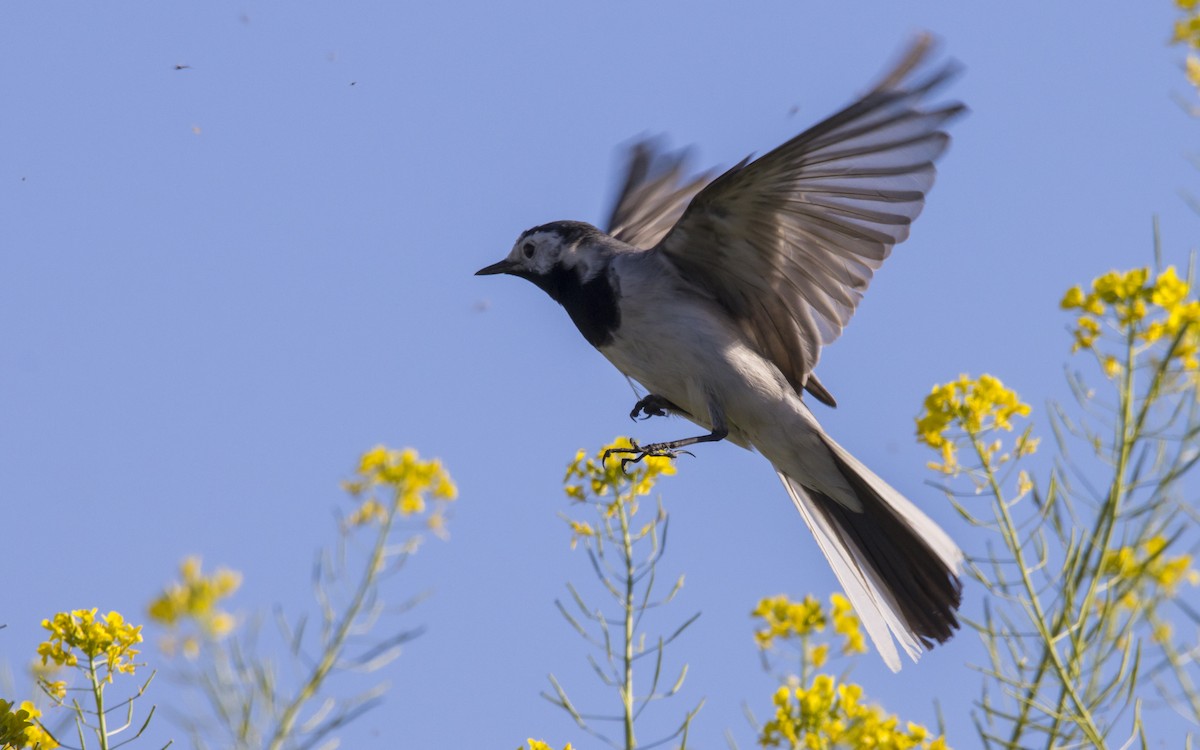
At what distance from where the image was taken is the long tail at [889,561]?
15.6 feet

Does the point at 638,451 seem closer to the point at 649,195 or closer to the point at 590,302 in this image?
the point at 590,302

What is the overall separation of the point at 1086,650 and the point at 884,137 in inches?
60.4

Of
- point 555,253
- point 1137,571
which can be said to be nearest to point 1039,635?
point 1137,571

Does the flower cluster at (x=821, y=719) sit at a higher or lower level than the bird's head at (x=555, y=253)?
lower

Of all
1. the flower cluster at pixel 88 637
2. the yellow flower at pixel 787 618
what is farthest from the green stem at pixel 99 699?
the yellow flower at pixel 787 618

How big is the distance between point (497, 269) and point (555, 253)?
0.31m

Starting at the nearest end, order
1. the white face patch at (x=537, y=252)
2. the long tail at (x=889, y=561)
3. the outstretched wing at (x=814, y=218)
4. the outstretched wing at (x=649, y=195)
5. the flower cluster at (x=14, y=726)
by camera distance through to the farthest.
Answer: the flower cluster at (x=14, y=726), the outstretched wing at (x=814, y=218), the long tail at (x=889, y=561), the white face patch at (x=537, y=252), the outstretched wing at (x=649, y=195)

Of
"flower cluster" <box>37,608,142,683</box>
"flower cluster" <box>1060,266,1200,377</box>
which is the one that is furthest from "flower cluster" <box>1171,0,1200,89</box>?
"flower cluster" <box>37,608,142,683</box>

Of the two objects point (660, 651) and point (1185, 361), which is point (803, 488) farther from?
point (1185, 361)

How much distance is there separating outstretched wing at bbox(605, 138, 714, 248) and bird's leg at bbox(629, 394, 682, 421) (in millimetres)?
1396

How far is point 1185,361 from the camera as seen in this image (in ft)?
11.9

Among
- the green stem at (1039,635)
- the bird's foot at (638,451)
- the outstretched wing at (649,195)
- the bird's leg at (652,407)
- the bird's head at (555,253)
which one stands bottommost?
the green stem at (1039,635)

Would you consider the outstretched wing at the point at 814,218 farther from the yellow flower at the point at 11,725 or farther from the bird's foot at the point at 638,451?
the yellow flower at the point at 11,725

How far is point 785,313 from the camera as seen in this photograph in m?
4.71
